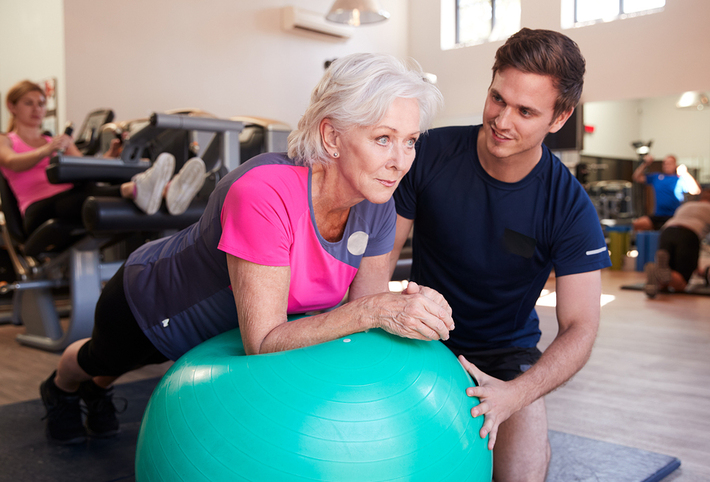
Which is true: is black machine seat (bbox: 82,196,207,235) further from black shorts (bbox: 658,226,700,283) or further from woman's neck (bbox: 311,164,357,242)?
black shorts (bbox: 658,226,700,283)

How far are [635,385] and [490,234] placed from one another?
1.37m

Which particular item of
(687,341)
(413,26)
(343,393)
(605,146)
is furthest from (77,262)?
(605,146)

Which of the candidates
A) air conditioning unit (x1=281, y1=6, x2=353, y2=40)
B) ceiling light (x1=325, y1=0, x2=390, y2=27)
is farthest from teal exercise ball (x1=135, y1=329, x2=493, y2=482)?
air conditioning unit (x1=281, y1=6, x2=353, y2=40)

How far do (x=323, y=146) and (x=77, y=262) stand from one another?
7.41 ft

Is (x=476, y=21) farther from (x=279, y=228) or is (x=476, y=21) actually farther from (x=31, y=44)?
(x=279, y=228)

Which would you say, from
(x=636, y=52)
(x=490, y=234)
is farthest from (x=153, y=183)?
(x=636, y=52)

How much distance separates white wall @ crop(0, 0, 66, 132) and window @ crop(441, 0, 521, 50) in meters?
4.93

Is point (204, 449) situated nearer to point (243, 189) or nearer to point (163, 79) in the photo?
point (243, 189)

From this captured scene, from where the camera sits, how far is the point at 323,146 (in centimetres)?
109

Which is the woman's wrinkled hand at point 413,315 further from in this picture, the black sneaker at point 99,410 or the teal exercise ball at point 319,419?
the black sneaker at point 99,410

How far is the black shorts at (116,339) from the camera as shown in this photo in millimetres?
1314

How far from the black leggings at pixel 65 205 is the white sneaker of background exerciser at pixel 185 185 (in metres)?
0.36

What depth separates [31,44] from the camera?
540 cm

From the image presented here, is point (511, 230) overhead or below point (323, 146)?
below
